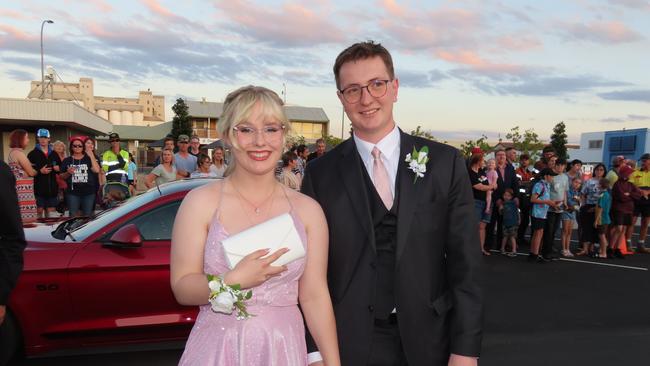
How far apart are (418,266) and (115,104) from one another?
136 metres

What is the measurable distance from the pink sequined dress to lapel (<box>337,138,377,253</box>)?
253 millimetres

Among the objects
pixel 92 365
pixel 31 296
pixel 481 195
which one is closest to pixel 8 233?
pixel 31 296

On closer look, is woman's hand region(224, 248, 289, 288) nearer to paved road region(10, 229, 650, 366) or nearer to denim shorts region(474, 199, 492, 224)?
paved road region(10, 229, 650, 366)

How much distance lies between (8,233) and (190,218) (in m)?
1.18

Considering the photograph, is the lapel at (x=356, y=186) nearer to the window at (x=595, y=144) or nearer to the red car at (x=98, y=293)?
the red car at (x=98, y=293)

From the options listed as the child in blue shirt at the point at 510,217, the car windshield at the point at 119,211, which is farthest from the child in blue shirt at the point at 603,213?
the car windshield at the point at 119,211

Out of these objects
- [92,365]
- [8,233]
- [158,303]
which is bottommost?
[92,365]

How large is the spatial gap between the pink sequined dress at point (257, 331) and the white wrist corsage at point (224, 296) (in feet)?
0.55

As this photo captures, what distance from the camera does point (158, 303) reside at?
12.7 ft

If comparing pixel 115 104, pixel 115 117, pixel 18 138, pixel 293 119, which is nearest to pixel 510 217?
pixel 18 138

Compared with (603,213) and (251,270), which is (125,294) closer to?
(251,270)

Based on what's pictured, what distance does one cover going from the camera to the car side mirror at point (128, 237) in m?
3.70

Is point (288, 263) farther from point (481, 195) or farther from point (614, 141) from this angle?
point (614, 141)

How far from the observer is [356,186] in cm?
198
